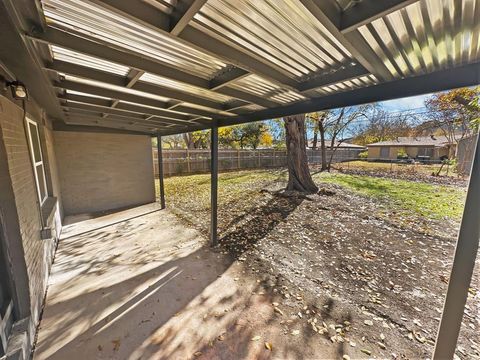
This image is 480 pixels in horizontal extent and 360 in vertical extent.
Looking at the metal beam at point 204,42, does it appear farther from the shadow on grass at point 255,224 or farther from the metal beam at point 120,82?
the shadow on grass at point 255,224

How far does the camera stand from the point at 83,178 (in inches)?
237

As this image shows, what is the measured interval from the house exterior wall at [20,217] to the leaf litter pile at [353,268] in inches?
106

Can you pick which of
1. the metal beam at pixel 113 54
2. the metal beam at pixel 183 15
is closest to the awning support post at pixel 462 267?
the metal beam at pixel 183 15

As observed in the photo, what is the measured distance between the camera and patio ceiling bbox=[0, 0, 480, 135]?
112 centimetres

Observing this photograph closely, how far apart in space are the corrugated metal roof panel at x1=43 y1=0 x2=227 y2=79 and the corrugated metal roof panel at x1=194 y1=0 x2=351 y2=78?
325 mm

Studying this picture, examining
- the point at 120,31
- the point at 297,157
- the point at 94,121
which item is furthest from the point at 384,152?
the point at 120,31

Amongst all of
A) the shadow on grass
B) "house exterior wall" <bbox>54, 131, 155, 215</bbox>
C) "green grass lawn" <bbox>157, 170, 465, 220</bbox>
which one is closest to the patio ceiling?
the shadow on grass

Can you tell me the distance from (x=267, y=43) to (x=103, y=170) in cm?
674

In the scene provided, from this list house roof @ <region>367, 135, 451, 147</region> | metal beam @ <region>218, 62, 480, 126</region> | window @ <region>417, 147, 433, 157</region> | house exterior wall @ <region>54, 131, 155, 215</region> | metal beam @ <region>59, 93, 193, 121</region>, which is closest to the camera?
metal beam @ <region>218, 62, 480, 126</region>

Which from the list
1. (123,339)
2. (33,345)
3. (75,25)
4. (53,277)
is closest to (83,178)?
(53,277)

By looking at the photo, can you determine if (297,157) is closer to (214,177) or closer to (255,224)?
(255,224)

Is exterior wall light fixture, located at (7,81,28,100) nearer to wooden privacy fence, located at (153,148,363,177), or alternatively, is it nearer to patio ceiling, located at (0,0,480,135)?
patio ceiling, located at (0,0,480,135)

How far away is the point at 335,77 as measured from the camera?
1.91 metres

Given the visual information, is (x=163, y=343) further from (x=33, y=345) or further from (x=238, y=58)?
(x=238, y=58)
